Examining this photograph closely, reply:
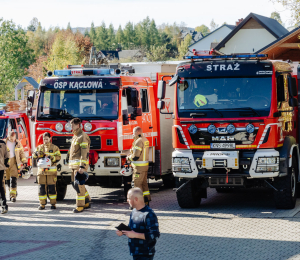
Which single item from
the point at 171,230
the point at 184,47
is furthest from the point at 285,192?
the point at 184,47

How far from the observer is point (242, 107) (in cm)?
1031

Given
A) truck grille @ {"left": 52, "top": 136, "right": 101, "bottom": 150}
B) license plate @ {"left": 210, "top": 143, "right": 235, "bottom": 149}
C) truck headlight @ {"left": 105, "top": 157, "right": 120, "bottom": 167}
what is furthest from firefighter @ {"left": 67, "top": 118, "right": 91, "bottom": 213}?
license plate @ {"left": 210, "top": 143, "right": 235, "bottom": 149}

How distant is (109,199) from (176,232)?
4.19 meters

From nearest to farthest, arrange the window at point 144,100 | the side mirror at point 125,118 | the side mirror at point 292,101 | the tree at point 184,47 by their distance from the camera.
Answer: the side mirror at point 292,101 → the side mirror at point 125,118 → the window at point 144,100 → the tree at point 184,47

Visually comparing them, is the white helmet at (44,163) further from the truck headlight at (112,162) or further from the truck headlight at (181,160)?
the truck headlight at (181,160)

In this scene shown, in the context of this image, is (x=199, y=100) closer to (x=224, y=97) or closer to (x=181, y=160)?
(x=224, y=97)

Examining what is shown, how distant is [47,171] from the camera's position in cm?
1150

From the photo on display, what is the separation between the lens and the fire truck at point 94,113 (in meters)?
11.8

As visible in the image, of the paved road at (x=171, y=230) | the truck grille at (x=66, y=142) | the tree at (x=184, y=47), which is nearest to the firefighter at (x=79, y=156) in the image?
the paved road at (x=171, y=230)

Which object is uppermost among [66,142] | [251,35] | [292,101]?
[251,35]

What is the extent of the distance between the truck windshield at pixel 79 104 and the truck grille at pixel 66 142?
0.47 meters

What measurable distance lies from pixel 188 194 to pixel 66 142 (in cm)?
313

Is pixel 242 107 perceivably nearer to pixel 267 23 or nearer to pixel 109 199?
pixel 109 199

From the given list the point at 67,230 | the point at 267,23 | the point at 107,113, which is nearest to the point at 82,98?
the point at 107,113
